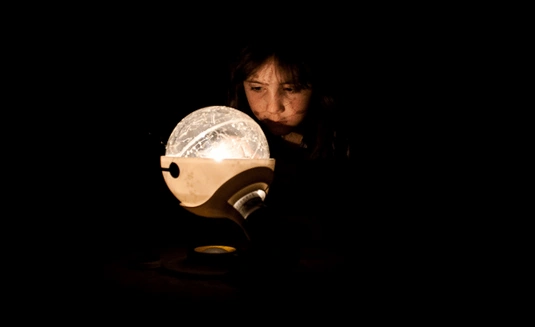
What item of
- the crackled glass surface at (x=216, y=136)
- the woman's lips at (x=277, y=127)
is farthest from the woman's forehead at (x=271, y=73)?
the crackled glass surface at (x=216, y=136)

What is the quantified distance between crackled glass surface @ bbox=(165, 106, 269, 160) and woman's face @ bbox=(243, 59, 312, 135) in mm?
375

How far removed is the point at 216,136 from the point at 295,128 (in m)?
0.79

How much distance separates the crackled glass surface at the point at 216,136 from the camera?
5.38 ft

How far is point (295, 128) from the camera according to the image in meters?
2.35

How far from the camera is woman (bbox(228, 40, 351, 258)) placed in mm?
2014

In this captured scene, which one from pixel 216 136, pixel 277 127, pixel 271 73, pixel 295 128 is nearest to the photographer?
pixel 216 136

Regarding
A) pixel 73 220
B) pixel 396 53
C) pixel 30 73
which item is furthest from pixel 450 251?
pixel 30 73

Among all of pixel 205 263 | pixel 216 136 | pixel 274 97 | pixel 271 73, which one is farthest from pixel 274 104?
pixel 205 263

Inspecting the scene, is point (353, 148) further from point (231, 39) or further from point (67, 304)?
point (67, 304)

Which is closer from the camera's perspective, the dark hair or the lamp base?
the lamp base

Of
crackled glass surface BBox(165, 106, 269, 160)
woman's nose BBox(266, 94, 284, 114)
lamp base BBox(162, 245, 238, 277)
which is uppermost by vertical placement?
woman's nose BBox(266, 94, 284, 114)

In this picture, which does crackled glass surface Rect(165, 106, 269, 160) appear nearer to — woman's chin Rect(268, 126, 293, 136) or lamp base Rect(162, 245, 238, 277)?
lamp base Rect(162, 245, 238, 277)

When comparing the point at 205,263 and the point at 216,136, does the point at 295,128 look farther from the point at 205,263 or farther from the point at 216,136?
the point at 205,263


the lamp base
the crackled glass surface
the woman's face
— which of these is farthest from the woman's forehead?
the lamp base
